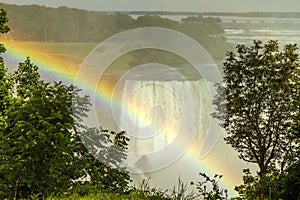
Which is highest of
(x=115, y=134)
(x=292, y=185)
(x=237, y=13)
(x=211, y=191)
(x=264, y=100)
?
(x=237, y=13)

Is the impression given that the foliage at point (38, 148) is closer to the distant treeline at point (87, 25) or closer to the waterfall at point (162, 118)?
the waterfall at point (162, 118)

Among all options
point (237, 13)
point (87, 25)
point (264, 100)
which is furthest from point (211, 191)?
point (87, 25)

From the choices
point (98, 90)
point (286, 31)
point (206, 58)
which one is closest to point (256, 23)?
point (286, 31)

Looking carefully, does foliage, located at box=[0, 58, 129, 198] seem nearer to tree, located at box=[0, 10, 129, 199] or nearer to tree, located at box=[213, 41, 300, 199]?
tree, located at box=[0, 10, 129, 199]

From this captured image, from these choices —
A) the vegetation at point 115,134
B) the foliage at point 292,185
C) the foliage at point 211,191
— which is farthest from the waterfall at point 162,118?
the foliage at point 292,185

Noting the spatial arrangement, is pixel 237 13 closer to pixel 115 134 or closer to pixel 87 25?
pixel 87 25
